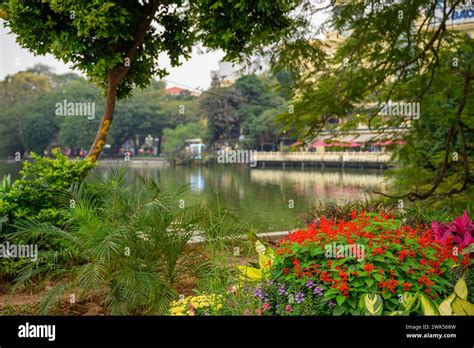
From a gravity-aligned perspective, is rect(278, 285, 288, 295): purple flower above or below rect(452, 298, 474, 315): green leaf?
above

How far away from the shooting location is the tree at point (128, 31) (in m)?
4.66

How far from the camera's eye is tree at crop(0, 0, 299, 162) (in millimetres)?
4664

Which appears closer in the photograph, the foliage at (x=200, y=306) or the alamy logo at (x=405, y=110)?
the foliage at (x=200, y=306)

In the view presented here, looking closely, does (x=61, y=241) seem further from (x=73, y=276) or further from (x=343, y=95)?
(x=343, y=95)

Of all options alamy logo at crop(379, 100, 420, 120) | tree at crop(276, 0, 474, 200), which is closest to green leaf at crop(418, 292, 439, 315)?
tree at crop(276, 0, 474, 200)

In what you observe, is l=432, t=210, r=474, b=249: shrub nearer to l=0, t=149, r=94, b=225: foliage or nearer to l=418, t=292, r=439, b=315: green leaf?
l=418, t=292, r=439, b=315: green leaf

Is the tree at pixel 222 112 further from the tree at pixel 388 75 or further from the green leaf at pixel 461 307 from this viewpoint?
the green leaf at pixel 461 307

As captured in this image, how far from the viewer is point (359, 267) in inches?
110

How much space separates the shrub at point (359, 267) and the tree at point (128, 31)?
2.32m

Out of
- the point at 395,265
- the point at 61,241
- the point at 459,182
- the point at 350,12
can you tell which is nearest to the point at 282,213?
the point at 459,182

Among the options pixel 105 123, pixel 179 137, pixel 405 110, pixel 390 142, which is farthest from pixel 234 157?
pixel 179 137
